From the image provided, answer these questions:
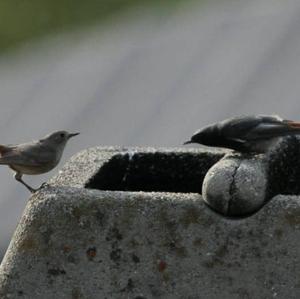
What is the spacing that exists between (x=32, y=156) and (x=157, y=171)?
1248mm

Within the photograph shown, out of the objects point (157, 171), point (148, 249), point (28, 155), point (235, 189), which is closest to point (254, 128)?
point (157, 171)

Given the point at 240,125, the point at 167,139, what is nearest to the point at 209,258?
the point at 240,125

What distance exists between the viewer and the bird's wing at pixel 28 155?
6.99 m

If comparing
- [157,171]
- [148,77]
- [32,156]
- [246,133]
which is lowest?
[148,77]

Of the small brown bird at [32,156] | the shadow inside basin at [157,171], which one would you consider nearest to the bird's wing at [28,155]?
the small brown bird at [32,156]

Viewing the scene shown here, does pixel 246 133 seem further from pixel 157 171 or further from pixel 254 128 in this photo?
pixel 157 171

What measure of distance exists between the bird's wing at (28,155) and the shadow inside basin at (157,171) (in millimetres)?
1185

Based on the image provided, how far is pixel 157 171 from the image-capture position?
5891 mm

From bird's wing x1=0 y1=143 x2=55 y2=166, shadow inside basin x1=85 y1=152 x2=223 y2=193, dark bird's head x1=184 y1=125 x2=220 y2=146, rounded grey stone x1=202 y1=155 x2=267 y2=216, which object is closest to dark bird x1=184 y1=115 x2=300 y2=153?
dark bird's head x1=184 y1=125 x2=220 y2=146

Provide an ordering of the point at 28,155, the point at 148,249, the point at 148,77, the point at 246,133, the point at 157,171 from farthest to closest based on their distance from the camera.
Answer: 1. the point at 148,77
2. the point at 28,155
3. the point at 157,171
4. the point at 246,133
5. the point at 148,249

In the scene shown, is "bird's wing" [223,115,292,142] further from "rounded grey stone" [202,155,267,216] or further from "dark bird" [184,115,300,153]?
"rounded grey stone" [202,155,267,216]

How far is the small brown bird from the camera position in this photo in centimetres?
700

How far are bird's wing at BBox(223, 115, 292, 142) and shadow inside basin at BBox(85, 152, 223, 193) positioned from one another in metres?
0.19

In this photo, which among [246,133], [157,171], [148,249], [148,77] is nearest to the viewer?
[148,249]
